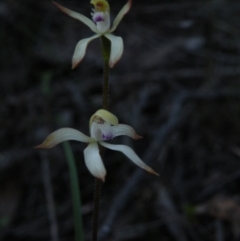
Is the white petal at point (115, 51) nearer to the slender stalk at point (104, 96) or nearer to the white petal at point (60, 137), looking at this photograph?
the slender stalk at point (104, 96)

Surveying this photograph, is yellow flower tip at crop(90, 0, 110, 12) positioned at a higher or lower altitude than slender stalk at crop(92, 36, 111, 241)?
higher

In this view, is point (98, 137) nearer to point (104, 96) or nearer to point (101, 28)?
point (104, 96)

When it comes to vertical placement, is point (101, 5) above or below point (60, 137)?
above

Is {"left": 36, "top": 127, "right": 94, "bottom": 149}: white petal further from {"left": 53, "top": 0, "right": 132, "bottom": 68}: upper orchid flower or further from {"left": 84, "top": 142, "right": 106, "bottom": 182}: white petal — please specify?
{"left": 53, "top": 0, "right": 132, "bottom": 68}: upper orchid flower

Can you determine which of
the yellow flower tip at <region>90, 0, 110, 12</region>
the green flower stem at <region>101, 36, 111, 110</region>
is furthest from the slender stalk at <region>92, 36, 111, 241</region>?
the yellow flower tip at <region>90, 0, 110, 12</region>

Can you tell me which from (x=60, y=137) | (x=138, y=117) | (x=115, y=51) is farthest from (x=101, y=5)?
(x=138, y=117)

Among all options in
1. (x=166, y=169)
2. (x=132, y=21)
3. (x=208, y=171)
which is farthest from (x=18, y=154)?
(x=132, y=21)
